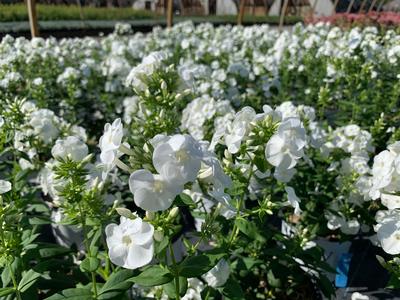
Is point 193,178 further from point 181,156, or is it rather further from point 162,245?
point 162,245

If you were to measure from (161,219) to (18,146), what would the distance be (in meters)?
1.66

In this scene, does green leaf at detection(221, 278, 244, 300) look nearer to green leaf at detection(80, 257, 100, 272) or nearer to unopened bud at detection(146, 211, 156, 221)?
green leaf at detection(80, 257, 100, 272)

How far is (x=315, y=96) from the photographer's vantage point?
15.5 ft

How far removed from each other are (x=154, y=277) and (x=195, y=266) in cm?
14

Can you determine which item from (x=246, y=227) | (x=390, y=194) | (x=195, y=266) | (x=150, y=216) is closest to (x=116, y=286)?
(x=195, y=266)

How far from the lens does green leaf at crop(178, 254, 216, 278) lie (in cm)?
145

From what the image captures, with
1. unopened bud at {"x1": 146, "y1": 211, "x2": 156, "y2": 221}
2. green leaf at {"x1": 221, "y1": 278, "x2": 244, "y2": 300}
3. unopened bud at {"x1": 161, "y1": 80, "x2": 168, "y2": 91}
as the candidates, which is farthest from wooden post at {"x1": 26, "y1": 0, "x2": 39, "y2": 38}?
unopened bud at {"x1": 146, "y1": 211, "x2": 156, "y2": 221}

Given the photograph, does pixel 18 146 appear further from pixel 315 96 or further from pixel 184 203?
pixel 315 96

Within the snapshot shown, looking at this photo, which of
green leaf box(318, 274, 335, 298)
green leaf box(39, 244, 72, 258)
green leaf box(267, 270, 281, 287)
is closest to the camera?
green leaf box(39, 244, 72, 258)

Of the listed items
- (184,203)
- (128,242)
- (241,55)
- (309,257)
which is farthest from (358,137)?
(241,55)

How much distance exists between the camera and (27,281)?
5.48ft

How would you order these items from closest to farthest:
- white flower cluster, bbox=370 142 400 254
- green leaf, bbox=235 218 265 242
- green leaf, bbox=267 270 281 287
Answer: white flower cluster, bbox=370 142 400 254, green leaf, bbox=235 218 265 242, green leaf, bbox=267 270 281 287

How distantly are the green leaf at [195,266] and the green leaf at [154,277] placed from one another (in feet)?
0.15

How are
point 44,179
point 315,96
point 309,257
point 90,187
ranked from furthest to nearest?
point 315,96 < point 44,179 < point 309,257 < point 90,187
